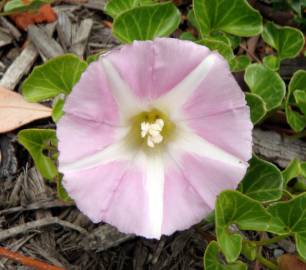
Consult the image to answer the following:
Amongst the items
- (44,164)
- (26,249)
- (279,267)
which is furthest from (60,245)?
(279,267)

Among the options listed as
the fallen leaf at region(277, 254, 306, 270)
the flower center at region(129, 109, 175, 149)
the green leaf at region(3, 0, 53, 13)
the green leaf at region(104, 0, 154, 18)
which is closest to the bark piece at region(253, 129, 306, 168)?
the fallen leaf at region(277, 254, 306, 270)

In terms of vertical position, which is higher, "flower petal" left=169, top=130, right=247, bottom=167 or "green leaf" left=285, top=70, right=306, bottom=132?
"flower petal" left=169, top=130, right=247, bottom=167

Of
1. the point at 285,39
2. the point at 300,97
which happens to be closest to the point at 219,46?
the point at 300,97

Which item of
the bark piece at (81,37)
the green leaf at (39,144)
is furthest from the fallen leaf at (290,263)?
the bark piece at (81,37)

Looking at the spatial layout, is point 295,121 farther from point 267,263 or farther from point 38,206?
point 38,206

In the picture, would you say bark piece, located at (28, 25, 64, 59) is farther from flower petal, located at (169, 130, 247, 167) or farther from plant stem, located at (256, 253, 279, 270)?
plant stem, located at (256, 253, 279, 270)

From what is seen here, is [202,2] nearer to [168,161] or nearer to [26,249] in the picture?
[168,161]
